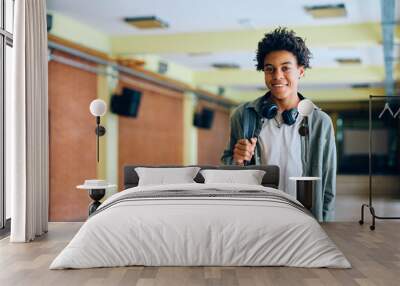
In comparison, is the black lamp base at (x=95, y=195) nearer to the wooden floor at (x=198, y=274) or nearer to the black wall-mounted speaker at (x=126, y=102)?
the wooden floor at (x=198, y=274)

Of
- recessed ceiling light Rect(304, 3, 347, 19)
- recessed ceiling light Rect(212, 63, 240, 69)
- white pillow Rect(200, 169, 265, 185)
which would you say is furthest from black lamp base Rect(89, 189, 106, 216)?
recessed ceiling light Rect(212, 63, 240, 69)

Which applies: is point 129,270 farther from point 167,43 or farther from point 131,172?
point 167,43

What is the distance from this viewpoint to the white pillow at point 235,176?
586cm

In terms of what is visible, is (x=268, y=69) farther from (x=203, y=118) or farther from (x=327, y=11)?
(x=203, y=118)

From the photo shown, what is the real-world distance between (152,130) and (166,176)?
4167mm

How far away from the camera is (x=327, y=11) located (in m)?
7.18

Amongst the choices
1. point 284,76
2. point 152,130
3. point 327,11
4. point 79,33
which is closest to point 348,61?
point 327,11

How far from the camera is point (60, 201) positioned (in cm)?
753

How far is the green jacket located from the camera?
6488 mm

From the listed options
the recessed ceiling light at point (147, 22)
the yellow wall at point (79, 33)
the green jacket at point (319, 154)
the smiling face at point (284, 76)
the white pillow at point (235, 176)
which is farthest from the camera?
the recessed ceiling light at point (147, 22)

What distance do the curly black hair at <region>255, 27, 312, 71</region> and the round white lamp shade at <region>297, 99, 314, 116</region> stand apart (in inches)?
23.7

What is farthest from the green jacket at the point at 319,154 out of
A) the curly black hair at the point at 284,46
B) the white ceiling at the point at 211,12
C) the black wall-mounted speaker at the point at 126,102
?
the black wall-mounted speaker at the point at 126,102

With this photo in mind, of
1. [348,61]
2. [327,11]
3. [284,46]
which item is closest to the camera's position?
[284,46]

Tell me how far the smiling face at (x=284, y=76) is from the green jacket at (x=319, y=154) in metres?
0.26
